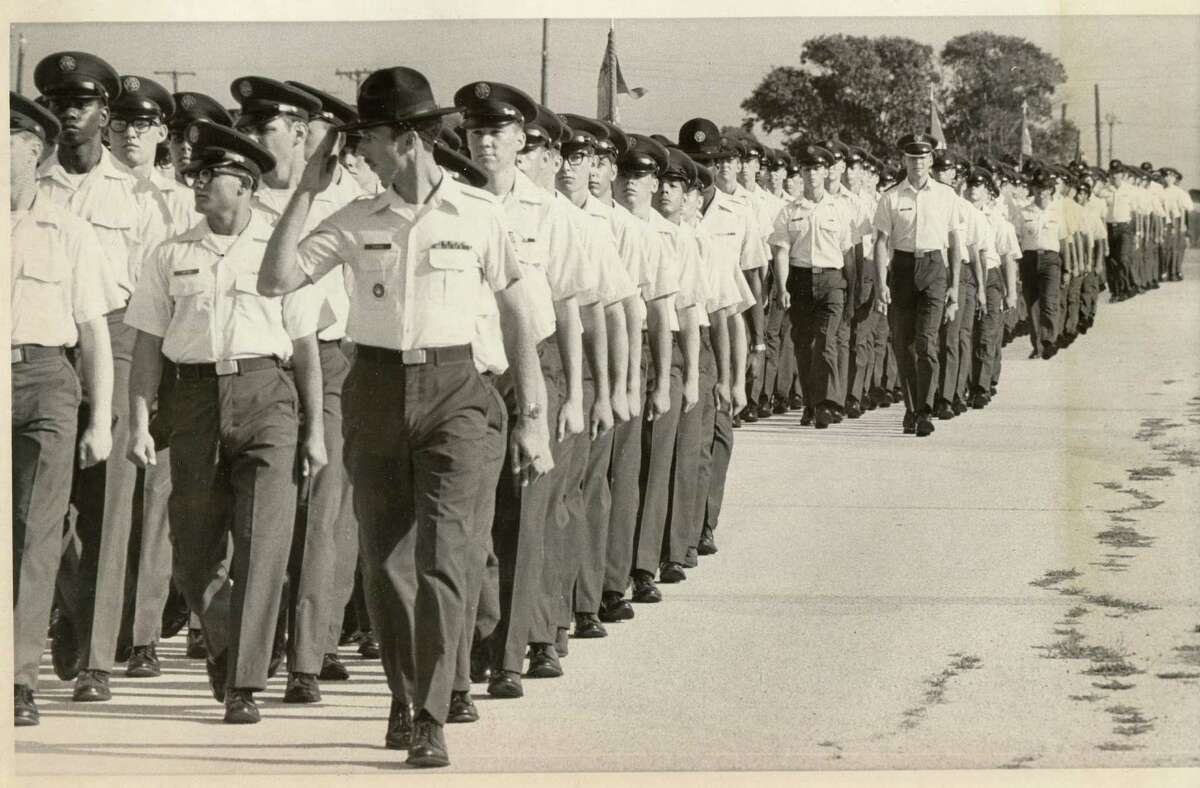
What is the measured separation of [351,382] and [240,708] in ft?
4.18

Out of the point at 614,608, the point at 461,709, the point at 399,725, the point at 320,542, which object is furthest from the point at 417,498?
the point at 614,608

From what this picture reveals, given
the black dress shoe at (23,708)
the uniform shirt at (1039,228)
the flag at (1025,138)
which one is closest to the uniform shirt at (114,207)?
the black dress shoe at (23,708)

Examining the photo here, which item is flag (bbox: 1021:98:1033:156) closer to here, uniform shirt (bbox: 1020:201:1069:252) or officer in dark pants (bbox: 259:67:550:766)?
uniform shirt (bbox: 1020:201:1069:252)

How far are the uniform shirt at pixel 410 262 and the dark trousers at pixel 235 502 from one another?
28.5 inches

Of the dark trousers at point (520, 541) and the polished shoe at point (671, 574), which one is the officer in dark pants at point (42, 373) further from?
the polished shoe at point (671, 574)

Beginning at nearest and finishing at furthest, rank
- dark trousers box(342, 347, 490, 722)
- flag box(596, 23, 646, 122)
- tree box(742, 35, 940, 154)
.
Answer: dark trousers box(342, 347, 490, 722) → flag box(596, 23, 646, 122) → tree box(742, 35, 940, 154)

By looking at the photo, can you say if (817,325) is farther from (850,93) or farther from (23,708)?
(23,708)

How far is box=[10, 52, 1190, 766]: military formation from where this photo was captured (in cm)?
822

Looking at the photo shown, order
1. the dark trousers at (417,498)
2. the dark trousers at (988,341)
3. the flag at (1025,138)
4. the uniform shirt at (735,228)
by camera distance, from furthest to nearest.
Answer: the dark trousers at (988,341), the flag at (1025,138), the uniform shirt at (735,228), the dark trousers at (417,498)

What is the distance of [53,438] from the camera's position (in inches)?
351

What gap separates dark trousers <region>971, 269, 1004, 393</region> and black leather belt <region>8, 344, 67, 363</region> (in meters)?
11.8

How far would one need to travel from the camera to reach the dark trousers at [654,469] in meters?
11.5

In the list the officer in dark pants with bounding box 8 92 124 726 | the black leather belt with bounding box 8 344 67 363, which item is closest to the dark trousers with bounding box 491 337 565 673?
the officer in dark pants with bounding box 8 92 124 726

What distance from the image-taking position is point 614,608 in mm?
10938
